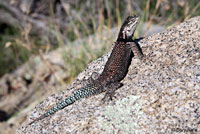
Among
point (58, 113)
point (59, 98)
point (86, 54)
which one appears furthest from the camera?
point (86, 54)

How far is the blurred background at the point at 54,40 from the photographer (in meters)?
6.33

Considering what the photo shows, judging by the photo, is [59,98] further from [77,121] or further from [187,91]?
[187,91]

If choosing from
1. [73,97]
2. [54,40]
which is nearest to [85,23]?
[54,40]

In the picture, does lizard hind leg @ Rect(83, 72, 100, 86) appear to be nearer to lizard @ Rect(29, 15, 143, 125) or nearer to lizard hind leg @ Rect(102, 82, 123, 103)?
lizard @ Rect(29, 15, 143, 125)

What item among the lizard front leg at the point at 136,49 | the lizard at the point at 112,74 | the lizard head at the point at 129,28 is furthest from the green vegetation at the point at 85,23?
the lizard front leg at the point at 136,49

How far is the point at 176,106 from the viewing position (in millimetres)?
3057

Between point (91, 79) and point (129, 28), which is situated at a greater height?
point (129, 28)

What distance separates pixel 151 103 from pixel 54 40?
6.16 meters

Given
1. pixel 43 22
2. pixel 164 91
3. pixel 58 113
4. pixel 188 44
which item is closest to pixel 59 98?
pixel 58 113

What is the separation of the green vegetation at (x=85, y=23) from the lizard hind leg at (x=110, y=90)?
2.54 m

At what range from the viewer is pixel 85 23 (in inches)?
331

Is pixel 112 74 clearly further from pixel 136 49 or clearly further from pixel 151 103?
pixel 151 103

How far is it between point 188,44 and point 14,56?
22.3 ft

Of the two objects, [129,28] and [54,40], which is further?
[54,40]
